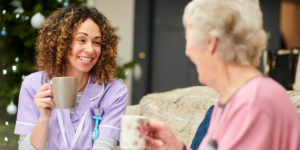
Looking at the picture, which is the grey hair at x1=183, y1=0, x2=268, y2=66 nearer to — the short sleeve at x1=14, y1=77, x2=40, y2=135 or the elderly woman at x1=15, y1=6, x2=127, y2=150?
the elderly woman at x1=15, y1=6, x2=127, y2=150

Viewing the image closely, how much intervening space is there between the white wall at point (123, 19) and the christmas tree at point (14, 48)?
139 cm

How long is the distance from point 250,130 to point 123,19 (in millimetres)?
3847

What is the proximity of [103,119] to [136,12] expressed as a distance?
3274 millimetres

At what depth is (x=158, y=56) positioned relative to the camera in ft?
14.6

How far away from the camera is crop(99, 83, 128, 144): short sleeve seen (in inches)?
49.4

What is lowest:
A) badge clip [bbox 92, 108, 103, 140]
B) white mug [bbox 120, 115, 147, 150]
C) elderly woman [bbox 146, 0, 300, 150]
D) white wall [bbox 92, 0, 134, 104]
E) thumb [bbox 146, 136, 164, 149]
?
badge clip [bbox 92, 108, 103, 140]

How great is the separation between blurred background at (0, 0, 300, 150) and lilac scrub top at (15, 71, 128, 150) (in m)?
1.24

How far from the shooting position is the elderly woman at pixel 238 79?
58 cm

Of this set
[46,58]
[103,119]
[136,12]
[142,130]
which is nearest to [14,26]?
[46,58]

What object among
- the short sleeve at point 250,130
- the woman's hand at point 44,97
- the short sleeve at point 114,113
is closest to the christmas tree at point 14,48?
the short sleeve at point 114,113

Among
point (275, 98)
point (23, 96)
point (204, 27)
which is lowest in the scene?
point (23, 96)

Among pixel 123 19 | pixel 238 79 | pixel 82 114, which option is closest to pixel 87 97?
pixel 82 114

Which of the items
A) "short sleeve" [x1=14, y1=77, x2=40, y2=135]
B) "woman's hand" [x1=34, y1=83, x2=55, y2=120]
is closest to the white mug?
"woman's hand" [x1=34, y1=83, x2=55, y2=120]

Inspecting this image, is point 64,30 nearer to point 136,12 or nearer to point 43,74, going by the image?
point 43,74
